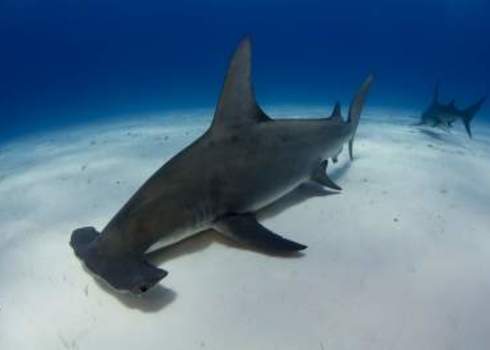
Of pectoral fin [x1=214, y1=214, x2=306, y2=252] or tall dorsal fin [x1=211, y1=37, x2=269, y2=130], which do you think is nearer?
pectoral fin [x1=214, y1=214, x2=306, y2=252]

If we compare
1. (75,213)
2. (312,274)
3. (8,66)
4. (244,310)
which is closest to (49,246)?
(75,213)

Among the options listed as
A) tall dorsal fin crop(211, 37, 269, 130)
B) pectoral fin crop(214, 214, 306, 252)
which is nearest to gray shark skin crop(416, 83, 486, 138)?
tall dorsal fin crop(211, 37, 269, 130)

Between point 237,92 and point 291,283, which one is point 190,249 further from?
point 237,92

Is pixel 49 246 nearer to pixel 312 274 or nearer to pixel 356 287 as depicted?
pixel 312 274

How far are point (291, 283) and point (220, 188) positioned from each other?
1.20 m

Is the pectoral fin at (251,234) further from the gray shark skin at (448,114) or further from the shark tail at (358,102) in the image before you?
the gray shark skin at (448,114)

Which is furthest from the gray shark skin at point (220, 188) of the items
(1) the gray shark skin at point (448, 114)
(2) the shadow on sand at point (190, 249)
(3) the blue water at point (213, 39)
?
(3) the blue water at point (213, 39)

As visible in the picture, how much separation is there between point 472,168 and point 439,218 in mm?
3182

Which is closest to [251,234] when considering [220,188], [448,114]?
[220,188]

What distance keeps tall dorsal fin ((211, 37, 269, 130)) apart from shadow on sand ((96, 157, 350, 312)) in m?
1.16

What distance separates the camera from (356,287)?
3467mm

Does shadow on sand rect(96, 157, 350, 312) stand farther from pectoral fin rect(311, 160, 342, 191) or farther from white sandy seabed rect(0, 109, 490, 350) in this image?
pectoral fin rect(311, 160, 342, 191)

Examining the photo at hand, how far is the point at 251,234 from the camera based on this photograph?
3900mm

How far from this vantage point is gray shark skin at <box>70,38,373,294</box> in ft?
11.1
